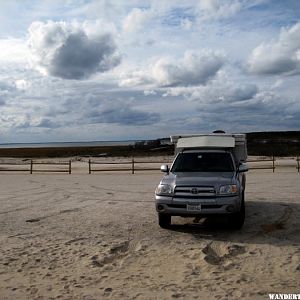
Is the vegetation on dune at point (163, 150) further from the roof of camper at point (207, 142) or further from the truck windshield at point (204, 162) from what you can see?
the truck windshield at point (204, 162)

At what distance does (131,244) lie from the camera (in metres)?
8.23

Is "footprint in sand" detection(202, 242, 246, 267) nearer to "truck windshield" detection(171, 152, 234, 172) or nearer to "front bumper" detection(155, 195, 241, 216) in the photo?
"front bumper" detection(155, 195, 241, 216)

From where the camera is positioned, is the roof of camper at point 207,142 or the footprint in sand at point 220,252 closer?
the footprint in sand at point 220,252

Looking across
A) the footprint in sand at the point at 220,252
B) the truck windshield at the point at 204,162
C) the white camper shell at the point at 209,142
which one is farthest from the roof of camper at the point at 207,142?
the footprint in sand at the point at 220,252

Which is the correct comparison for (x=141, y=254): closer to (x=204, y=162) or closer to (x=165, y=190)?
(x=165, y=190)

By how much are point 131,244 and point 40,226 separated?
2.71m

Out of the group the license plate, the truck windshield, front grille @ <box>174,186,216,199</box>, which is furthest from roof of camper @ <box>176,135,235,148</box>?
the license plate

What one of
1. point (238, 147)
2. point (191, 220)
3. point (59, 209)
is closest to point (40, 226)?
point (59, 209)

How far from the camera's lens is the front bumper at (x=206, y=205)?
29.3 ft

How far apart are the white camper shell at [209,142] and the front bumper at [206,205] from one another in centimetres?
230

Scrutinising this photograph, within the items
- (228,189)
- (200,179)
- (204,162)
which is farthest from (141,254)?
(204,162)

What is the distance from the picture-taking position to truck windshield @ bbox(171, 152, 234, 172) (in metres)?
10.3

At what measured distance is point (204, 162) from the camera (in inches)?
415

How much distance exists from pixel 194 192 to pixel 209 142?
267 centimetres
